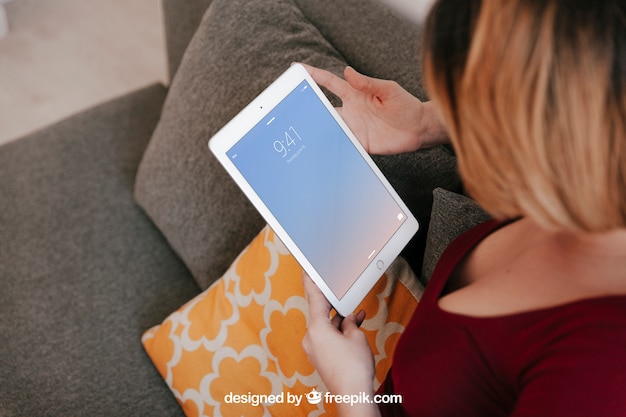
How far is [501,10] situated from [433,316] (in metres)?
0.37

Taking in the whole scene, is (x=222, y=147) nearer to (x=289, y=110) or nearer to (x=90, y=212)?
(x=289, y=110)

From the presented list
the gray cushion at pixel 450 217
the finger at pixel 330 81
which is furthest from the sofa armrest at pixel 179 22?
the gray cushion at pixel 450 217

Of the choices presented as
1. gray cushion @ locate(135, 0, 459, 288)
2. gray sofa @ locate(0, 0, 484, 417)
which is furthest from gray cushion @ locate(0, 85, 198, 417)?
gray cushion @ locate(135, 0, 459, 288)

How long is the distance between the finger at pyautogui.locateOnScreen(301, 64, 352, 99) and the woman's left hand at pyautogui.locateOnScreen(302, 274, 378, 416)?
1.04 feet

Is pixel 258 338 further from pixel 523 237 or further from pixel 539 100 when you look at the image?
pixel 539 100

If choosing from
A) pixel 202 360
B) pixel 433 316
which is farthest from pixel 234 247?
pixel 433 316

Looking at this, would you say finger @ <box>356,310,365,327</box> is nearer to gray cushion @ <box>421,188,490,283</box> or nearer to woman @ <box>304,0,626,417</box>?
woman @ <box>304,0,626,417</box>

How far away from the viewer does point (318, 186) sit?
826 mm

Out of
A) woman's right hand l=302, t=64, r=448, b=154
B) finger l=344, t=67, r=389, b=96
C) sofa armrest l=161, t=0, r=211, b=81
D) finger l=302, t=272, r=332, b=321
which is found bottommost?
finger l=302, t=272, r=332, b=321

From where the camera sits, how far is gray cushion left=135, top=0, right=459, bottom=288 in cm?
109

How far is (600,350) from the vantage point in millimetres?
562

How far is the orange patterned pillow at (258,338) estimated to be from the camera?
89cm

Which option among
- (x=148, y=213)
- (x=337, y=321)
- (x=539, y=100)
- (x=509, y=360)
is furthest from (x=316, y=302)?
(x=148, y=213)

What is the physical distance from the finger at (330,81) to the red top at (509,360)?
30cm
